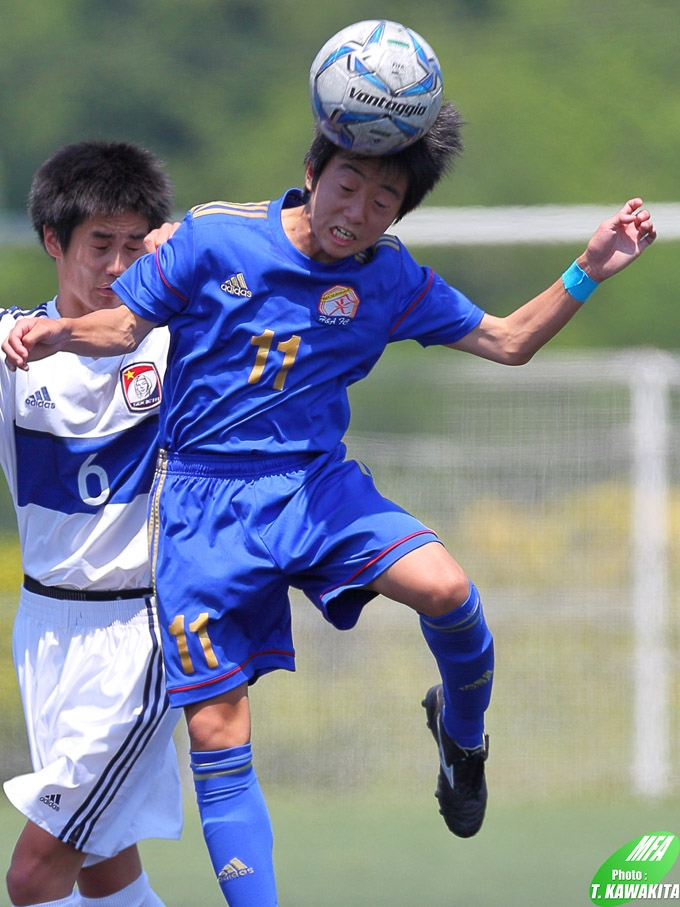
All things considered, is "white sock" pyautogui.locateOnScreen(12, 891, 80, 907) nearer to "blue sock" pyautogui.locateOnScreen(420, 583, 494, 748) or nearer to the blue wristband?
"blue sock" pyautogui.locateOnScreen(420, 583, 494, 748)

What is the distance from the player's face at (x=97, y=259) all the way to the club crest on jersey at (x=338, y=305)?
1.61 feet

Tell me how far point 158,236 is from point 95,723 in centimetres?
96

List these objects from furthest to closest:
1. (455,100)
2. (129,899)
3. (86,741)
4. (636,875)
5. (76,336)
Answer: (455,100) < (636,875) < (129,899) < (86,741) < (76,336)

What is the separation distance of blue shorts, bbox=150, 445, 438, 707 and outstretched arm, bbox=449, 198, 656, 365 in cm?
40

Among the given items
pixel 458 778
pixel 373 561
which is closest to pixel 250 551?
pixel 373 561

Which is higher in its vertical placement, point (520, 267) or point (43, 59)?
point (43, 59)

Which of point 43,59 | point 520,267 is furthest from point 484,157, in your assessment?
point 43,59

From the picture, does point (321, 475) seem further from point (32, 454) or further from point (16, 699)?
point (16, 699)

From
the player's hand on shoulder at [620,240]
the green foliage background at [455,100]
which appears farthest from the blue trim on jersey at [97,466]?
the green foliage background at [455,100]

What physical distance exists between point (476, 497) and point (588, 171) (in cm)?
757

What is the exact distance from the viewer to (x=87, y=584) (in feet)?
9.20

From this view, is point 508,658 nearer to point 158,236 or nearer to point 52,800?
point 52,800

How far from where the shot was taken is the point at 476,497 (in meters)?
4.74

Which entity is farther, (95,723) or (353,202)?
(95,723)
